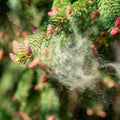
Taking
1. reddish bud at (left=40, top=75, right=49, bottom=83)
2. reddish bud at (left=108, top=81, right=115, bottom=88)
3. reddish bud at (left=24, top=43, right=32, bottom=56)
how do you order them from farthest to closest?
reddish bud at (left=40, top=75, right=49, bottom=83), reddish bud at (left=108, top=81, right=115, bottom=88), reddish bud at (left=24, top=43, right=32, bottom=56)

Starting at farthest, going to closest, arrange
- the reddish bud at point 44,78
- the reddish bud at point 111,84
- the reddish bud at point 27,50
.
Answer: the reddish bud at point 44,78
the reddish bud at point 111,84
the reddish bud at point 27,50

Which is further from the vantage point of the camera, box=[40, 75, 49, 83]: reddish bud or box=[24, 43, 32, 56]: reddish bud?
box=[40, 75, 49, 83]: reddish bud

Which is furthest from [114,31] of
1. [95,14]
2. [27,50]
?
[27,50]

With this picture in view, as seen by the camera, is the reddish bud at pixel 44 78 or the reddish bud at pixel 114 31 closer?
the reddish bud at pixel 114 31

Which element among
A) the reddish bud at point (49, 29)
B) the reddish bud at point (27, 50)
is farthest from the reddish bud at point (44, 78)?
the reddish bud at point (27, 50)

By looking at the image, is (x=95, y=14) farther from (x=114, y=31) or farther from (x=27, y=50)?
(x=27, y=50)

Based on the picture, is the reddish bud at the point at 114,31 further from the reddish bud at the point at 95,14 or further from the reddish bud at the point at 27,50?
the reddish bud at the point at 27,50

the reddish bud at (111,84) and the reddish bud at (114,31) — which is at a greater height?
the reddish bud at (114,31)

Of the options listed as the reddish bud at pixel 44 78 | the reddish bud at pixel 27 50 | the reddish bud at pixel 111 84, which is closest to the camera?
the reddish bud at pixel 27 50

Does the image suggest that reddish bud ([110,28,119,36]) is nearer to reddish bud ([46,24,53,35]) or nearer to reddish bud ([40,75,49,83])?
reddish bud ([46,24,53,35])

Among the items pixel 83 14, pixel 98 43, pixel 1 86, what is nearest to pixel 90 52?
pixel 98 43

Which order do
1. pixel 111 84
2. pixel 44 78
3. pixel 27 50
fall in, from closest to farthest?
pixel 27 50, pixel 111 84, pixel 44 78

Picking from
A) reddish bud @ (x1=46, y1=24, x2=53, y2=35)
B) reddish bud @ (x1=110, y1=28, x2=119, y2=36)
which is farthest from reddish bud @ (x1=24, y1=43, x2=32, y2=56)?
reddish bud @ (x1=110, y1=28, x2=119, y2=36)
